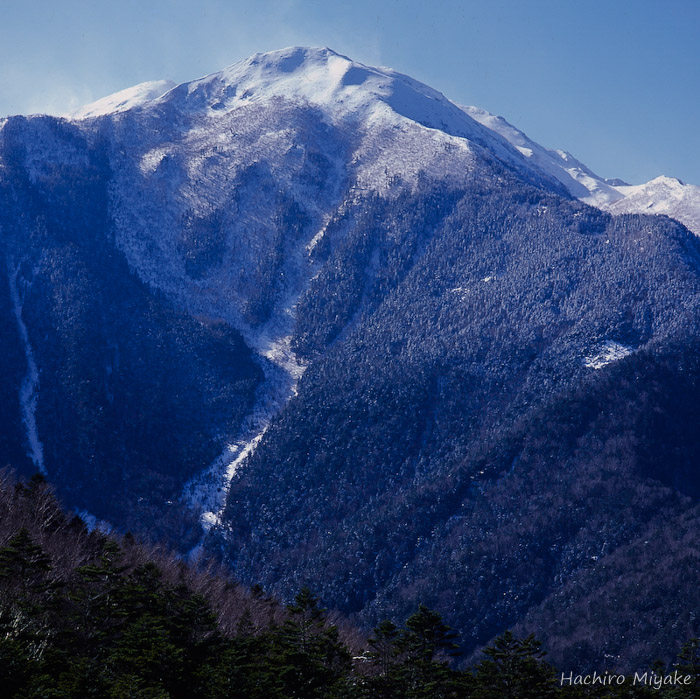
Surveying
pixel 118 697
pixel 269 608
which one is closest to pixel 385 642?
pixel 118 697

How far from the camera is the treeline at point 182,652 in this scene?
54094 millimetres

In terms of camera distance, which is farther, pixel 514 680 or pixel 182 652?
pixel 514 680

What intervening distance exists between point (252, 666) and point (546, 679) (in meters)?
24.0

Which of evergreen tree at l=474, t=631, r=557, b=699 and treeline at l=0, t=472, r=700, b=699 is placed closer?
treeline at l=0, t=472, r=700, b=699

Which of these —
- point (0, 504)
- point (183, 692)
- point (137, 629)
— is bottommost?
point (183, 692)

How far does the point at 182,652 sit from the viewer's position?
62.8 metres

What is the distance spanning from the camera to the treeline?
54.1 m

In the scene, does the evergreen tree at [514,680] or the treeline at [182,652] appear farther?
the evergreen tree at [514,680]

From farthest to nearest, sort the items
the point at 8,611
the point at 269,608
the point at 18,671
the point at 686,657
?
1. the point at 269,608
2. the point at 686,657
3. the point at 8,611
4. the point at 18,671

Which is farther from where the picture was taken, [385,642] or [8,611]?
[385,642]

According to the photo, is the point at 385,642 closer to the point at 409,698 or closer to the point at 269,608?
the point at 409,698

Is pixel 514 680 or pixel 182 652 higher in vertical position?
pixel 182 652

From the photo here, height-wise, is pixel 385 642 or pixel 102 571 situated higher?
pixel 102 571

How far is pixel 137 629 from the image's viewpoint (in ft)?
204
